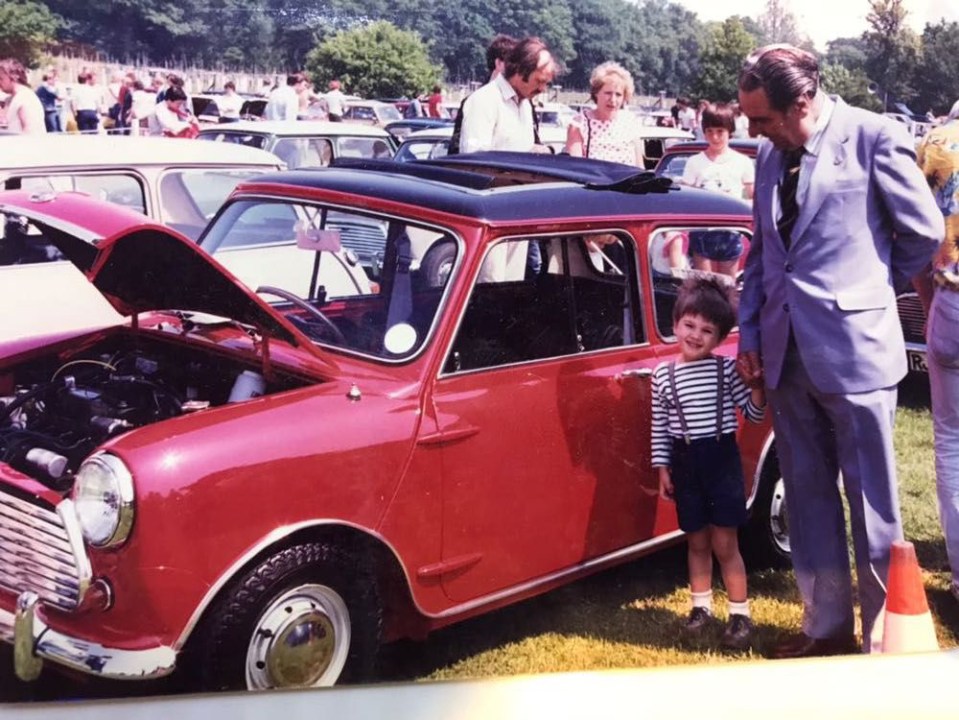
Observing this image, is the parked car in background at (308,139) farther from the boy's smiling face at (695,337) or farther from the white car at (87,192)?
the boy's smiling face at (695,337)

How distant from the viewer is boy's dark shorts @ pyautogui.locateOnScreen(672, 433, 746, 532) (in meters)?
2.06

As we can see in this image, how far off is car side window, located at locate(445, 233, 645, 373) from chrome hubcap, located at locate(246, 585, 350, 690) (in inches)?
20.2

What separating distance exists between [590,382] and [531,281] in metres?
0.24

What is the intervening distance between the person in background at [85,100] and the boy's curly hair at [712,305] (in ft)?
4.10

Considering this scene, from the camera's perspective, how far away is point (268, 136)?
2.24 m

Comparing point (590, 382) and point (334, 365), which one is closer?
point (334, 365)

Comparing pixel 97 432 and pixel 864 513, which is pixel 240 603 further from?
pixel 864 513

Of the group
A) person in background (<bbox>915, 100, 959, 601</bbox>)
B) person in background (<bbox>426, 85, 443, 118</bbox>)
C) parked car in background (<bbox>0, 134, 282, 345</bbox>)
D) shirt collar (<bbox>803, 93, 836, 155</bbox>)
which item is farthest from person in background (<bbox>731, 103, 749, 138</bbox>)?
parked car in background (<bbox>0, 134, 282, 345</bbox>)

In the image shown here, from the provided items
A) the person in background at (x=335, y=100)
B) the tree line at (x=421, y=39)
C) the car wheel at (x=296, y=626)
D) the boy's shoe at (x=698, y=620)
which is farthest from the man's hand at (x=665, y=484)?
the person in background at (x=335, y=100)

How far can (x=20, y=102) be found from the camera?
6.14 feet

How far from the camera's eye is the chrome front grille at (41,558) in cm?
162

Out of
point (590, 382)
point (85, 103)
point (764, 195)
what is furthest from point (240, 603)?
point (764, 195)

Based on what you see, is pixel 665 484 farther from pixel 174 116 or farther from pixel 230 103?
pixel 174 116

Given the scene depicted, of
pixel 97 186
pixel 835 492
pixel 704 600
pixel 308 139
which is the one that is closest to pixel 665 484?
pixel 704 600
